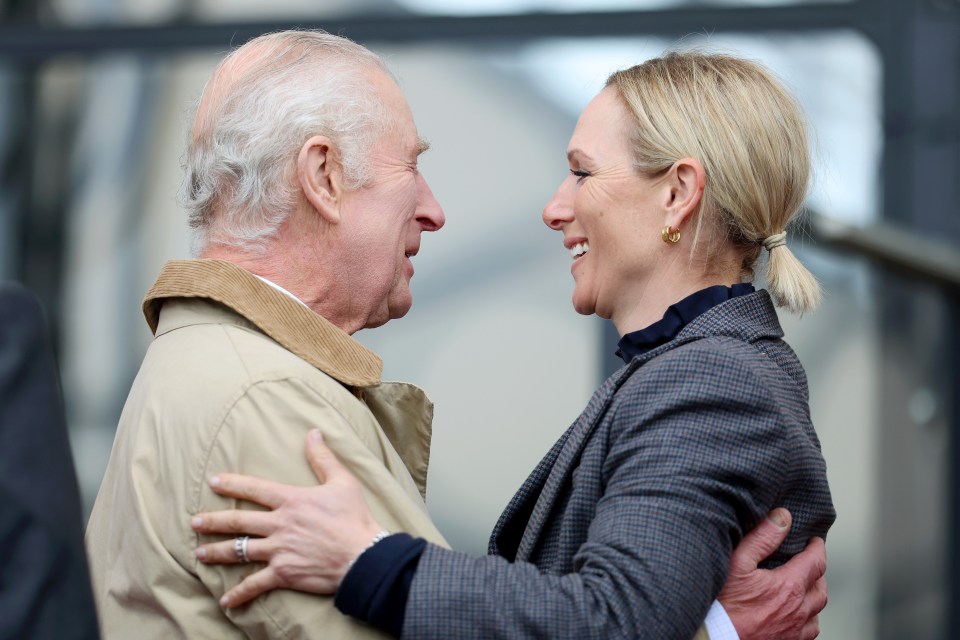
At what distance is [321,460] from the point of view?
1861mm

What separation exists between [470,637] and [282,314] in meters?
0.63

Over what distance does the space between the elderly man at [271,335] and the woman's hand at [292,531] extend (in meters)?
0.03

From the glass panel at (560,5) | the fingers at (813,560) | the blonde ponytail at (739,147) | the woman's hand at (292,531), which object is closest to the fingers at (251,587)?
the woman's hand at (292,531)

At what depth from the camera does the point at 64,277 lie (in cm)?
501

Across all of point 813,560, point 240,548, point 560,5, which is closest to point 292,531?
point 240,548

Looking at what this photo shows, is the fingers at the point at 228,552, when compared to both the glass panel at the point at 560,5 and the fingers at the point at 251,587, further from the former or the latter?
the glass panel at the point at 560,5

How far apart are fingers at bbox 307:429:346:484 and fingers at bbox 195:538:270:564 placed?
12 centimetres

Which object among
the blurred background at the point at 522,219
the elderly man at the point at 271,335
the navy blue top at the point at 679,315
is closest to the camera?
the elderly man at the point at 271,335

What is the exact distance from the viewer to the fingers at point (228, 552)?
1.81 metres

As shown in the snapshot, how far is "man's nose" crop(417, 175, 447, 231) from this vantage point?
2508 millimetres

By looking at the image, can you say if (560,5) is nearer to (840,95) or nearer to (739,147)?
(840,95)

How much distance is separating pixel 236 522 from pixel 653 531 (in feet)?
1.88

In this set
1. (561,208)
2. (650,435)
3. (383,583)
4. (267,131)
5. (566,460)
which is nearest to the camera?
(383,583)

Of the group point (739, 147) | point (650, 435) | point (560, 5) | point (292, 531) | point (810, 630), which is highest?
point (560, 5)
